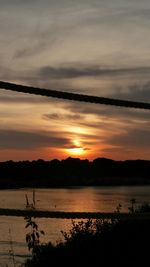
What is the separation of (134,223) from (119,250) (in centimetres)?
129

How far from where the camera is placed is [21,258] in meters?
27.6

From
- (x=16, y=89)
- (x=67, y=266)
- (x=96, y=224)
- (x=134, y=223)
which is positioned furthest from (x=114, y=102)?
(x=96, y=224)

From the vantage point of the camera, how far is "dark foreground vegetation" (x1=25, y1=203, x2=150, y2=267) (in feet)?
37.1

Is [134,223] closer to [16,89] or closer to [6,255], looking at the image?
[16,89]

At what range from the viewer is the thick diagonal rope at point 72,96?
307cm

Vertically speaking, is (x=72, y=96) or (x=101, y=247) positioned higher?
(x=72, y=96)

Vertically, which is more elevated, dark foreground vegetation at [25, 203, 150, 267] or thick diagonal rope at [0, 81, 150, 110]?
thick diagonal rope at [0, 81, 150, 110]

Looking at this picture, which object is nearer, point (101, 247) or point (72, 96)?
point (72, 96)

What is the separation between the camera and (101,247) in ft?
40.2

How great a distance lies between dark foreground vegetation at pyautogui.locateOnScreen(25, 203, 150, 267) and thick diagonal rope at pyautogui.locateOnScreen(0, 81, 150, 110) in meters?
7.92

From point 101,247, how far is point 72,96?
30.8 feet

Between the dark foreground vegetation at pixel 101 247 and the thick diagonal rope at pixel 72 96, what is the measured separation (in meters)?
7.92

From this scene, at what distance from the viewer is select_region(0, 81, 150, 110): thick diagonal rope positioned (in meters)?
3.07

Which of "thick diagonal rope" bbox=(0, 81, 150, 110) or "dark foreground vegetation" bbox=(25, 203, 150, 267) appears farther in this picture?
"dark foreground vegetation" bbox=(25, 203, 150, 267)
